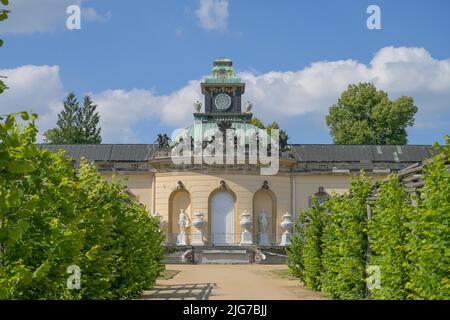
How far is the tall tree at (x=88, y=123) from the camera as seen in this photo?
226 feet

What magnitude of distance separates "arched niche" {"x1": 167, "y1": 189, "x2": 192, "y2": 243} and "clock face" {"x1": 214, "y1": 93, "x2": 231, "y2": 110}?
440 inches

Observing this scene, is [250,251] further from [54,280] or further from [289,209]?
[54,280]

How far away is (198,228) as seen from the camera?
1833 inches

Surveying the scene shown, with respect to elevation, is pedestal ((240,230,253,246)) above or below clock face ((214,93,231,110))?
below

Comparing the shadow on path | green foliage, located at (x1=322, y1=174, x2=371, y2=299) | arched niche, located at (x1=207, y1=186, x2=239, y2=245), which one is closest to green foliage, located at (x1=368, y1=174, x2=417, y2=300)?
green foliage, located at (x1=322, y1=174, x2=371, y2=299)

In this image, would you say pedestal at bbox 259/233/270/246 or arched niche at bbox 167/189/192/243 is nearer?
pedestal at bbox 259/233/270/246

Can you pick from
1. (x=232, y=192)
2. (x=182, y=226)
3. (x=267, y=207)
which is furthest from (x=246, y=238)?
(x=182, y=226)

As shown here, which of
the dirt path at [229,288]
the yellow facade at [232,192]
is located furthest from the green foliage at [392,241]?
the yellow facade at [232,192]

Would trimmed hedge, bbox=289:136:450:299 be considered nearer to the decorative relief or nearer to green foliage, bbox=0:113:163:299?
green foliage, bbox=0:113:163:299

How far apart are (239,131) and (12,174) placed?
154ft

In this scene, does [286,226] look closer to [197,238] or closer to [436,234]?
[197,238]

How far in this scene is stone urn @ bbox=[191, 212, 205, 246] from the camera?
46.2 m

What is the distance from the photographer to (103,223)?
13898 millimetres

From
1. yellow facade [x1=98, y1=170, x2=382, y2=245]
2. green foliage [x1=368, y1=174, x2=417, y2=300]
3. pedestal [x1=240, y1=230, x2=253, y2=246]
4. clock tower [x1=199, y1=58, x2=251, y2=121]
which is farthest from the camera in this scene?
clock tower [x1=199, y1=58, x2=251, y2=121]
